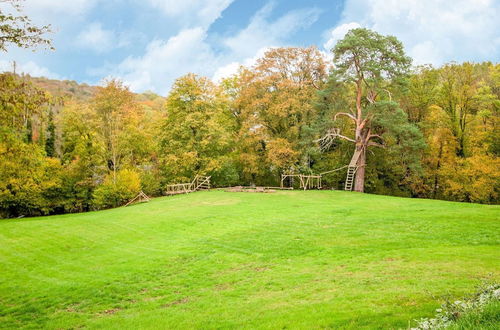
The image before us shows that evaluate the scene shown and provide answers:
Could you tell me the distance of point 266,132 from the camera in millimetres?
35969

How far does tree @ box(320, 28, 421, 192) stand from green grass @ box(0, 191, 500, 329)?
11728 millimetres

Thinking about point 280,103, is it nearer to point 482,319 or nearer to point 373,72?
point 373,72

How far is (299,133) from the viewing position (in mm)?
34812

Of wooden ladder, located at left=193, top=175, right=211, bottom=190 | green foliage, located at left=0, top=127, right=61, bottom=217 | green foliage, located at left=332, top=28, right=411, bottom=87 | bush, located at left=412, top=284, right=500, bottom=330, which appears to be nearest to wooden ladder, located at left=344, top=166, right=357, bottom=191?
green foliage, located at left=332, top=28, right=411, bottom=87

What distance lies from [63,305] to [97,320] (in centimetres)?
179

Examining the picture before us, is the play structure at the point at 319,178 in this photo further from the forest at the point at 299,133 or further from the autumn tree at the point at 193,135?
the autumn tree at the point at 193,135

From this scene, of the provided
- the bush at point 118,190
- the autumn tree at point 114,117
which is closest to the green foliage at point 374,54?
the autumn tree at point 114,117

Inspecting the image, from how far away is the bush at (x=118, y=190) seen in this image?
30.6 meters

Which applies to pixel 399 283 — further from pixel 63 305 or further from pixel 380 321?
pixel 63 305

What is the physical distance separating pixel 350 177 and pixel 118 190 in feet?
77.3

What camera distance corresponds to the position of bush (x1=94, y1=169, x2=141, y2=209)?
30.6 m

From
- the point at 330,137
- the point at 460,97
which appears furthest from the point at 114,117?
the point at 460,97

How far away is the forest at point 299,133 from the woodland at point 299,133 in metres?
0.13

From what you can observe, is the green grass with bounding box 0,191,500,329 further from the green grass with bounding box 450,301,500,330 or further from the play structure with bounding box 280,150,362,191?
the play structure with bounding box 280,150,362,191
